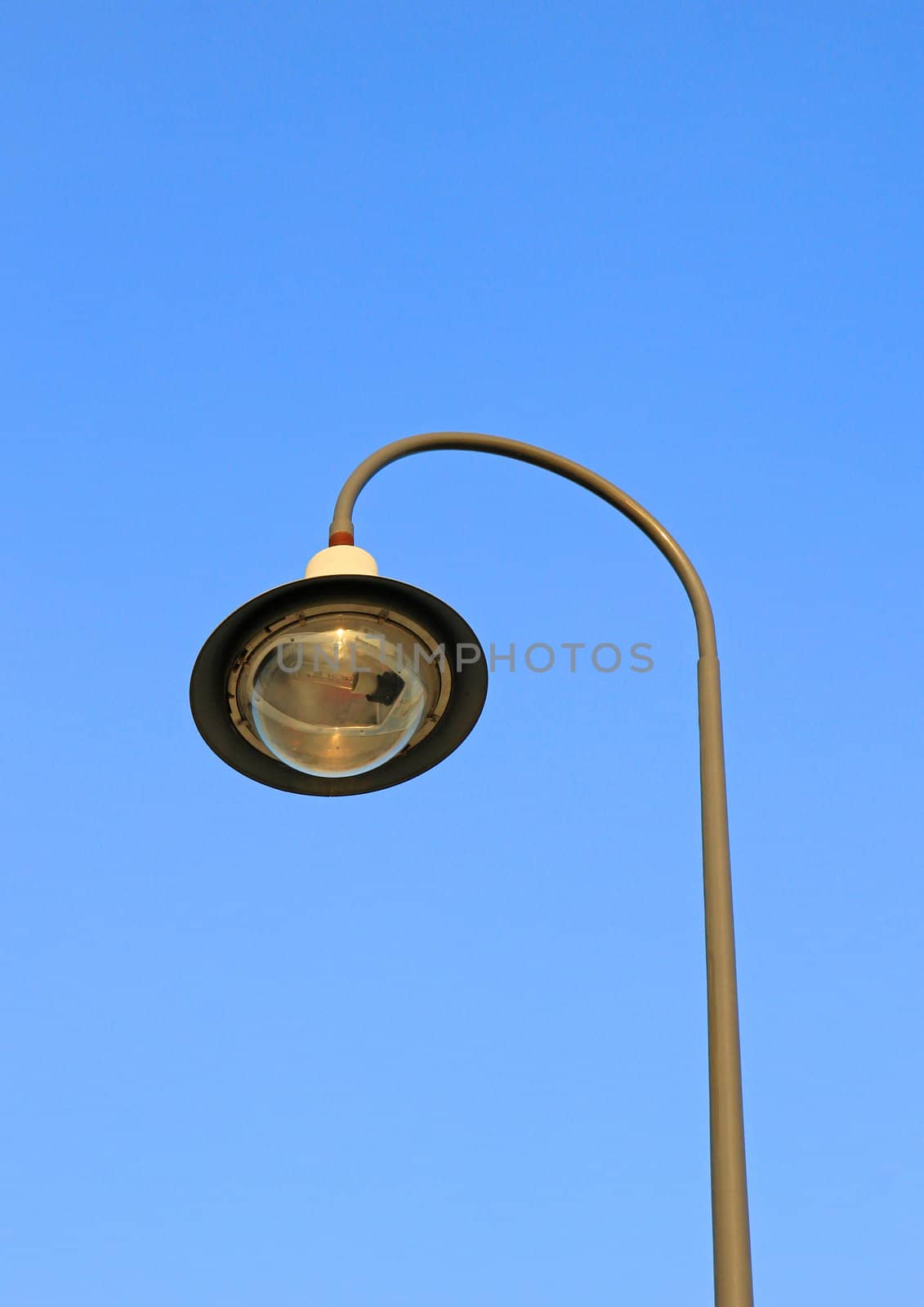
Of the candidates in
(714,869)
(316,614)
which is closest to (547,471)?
(316,614)

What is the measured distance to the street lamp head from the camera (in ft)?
16.3

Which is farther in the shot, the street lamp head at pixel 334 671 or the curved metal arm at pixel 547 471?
the curved metal arm at pixel 547 471

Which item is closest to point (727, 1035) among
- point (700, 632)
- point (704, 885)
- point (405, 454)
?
point (704, 885)

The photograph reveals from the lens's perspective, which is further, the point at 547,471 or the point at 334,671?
the point at 547,471

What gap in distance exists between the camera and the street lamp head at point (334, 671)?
498 cm

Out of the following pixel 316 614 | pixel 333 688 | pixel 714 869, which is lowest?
pixel 714 869

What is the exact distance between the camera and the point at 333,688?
4.98 metres

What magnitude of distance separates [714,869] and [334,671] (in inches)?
56.3

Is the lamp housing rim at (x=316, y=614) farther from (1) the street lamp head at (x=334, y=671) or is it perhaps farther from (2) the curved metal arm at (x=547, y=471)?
(2) the curved metal arm at (x=547, y=471)

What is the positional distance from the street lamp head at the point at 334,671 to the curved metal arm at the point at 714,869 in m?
0.41

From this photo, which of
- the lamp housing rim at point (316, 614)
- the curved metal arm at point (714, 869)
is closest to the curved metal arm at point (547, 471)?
the curved metal arm at point (714, 869)

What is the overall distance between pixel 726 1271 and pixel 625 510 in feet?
9.23

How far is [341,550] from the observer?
512cm

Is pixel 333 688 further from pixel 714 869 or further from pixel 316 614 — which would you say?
pixel 714 869
